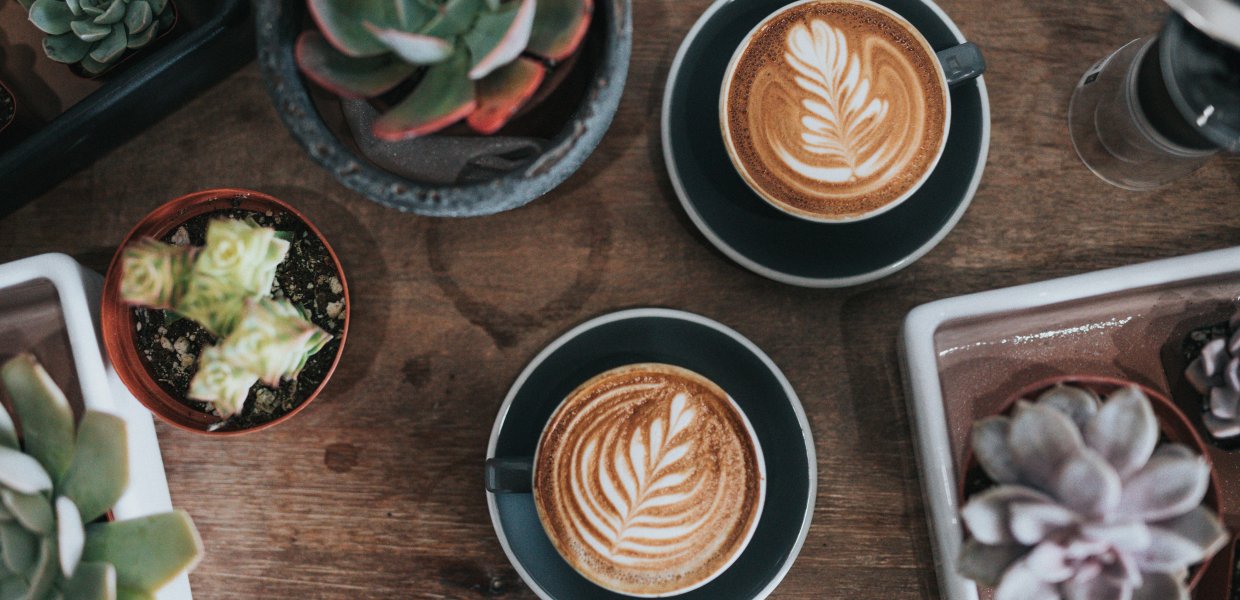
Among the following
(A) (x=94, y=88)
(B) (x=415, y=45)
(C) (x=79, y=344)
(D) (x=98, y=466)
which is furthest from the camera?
(A) (x=94, y=88)

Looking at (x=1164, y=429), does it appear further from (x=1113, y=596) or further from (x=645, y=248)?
(x=645, y=248)

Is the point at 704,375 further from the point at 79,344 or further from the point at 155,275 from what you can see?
the point at 79,344

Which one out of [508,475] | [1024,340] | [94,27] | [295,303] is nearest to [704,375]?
[508,475]

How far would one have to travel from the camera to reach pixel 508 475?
0.86 meters

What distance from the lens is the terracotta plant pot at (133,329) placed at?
0.85 metres

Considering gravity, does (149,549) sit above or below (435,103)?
below

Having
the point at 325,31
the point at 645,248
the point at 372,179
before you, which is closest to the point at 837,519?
the point at 645,248

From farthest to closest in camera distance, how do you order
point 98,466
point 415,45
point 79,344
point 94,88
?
point 94,88 < point 79,344 < point 98,466 < point 415,45

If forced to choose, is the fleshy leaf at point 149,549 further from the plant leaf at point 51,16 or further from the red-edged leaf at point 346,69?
the plant leaf at point 51,16

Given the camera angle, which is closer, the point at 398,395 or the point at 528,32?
the point at 528,32

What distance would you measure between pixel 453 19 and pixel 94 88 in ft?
1.81

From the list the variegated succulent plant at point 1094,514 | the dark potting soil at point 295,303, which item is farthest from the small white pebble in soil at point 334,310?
the variegated succulent plant at point 1094,514

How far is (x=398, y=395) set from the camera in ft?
3.17

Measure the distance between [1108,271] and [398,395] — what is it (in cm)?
80
